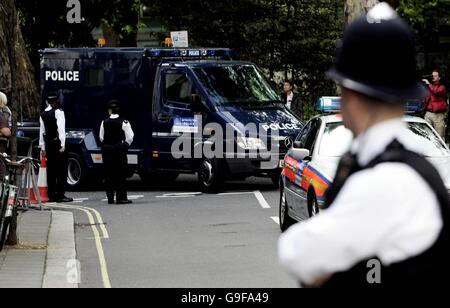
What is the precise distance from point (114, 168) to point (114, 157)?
0.18 m

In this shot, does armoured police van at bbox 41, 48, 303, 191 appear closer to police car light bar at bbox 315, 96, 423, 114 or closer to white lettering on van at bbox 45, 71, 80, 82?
white lettering on van at bbox 45, 71, 80, 82

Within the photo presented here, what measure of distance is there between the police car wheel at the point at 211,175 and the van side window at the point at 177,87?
4.25 feet

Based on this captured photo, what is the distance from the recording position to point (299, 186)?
13.6 metres

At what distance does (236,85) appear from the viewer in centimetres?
2178

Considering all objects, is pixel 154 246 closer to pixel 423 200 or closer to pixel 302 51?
pixel 423 200

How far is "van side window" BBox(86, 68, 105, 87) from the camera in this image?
74.0ft

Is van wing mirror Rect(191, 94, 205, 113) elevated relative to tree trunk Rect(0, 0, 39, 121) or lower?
elevated

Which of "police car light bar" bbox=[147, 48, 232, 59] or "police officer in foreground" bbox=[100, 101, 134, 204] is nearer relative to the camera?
"police officer in foreground" bbox=[100, 101, 134, 204]

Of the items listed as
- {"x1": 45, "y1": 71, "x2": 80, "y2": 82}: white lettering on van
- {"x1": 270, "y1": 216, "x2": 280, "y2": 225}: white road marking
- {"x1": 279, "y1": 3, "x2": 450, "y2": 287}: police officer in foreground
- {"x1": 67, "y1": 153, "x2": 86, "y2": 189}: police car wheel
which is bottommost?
{"x1": 67, "y1": 153, "x2": 86, "y2": 189}: police car wheel

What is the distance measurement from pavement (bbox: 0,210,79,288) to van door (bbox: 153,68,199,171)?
4445 mm

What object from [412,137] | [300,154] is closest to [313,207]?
[300,154]

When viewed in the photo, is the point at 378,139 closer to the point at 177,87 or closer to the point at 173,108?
the point at 173,108

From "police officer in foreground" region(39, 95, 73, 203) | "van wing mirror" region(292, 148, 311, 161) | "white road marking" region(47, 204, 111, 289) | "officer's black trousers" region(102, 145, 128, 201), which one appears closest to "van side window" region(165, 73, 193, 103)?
"officer's black trousers" region(102, 145, 128, 201)
